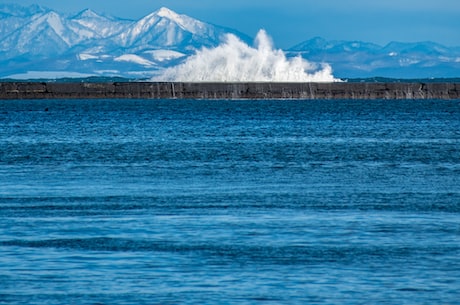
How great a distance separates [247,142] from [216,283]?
36.1m

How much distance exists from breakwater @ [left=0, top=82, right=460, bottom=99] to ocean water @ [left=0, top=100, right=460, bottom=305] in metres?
84.0

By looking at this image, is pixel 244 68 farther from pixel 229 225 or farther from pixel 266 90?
pixel 229 225

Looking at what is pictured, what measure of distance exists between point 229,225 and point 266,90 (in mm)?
111264

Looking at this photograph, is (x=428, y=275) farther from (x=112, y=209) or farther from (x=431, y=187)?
(x=431, y=187)

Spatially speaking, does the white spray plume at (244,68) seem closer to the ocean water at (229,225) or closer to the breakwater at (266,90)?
the breakwater at (266,90)

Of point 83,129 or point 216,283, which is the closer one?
point 216,283

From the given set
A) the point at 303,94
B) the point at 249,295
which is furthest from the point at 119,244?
the point at 303,94

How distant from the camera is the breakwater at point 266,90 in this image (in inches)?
5192

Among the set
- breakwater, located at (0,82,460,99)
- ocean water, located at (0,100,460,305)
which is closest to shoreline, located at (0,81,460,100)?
breakwater, located at (0,82,460,99)

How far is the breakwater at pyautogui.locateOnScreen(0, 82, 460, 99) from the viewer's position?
132 metres

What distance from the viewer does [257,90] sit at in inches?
5138

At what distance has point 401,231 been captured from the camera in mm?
22312

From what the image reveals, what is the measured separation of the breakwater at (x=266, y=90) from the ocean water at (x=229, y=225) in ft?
276

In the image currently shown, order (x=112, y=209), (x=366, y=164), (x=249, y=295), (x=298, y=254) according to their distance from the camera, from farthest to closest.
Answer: (x=366, y=164), (x=112, y=209), (x=298, y=254), (x=249, y=295)
